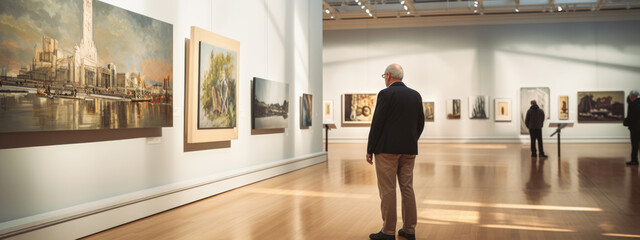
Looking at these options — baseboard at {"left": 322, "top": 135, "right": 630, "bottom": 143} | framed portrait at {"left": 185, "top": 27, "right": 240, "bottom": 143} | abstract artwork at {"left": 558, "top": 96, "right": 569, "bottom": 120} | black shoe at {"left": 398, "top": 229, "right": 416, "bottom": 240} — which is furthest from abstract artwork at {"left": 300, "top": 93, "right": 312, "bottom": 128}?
abstract artwork at {"left": 558, "top": 96, "right": 569, "bottom": 120}

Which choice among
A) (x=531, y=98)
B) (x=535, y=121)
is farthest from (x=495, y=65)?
(x=535, y=121)

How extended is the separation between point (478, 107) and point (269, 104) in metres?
20.3

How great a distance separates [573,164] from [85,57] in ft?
49.2

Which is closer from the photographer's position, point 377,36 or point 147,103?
point 147,103

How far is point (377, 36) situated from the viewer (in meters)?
32.0

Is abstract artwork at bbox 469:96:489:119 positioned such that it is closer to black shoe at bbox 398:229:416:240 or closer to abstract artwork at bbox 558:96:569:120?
abstract artwork at bbox 558:96:569:120

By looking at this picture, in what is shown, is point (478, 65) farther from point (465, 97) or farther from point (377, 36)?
point (377, 36)

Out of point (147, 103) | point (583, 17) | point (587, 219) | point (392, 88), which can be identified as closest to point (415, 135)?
point (392, 88)

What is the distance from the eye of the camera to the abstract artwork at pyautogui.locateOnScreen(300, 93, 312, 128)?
15953mm

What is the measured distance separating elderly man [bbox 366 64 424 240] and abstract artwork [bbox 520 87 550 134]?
1021 inches

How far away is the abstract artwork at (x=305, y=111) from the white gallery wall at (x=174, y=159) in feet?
0.64

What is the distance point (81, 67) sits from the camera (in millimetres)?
6418

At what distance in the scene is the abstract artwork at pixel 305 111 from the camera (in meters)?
16.0

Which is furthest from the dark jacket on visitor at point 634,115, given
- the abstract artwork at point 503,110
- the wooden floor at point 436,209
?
Result: the abstract artwork at point 503,110
